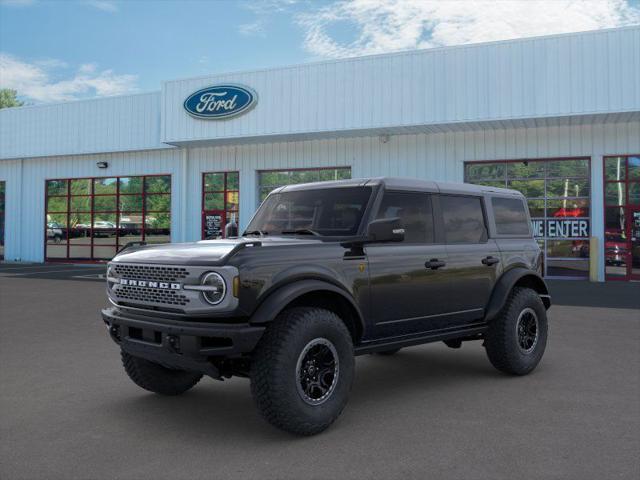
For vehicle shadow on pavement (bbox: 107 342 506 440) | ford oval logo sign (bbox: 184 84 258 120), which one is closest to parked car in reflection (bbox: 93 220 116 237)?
ford oval logo sign (bbox: 184 84 258 120)

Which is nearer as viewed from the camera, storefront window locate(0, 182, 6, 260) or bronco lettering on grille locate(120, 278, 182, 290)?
bronco lettering on grille locate(120, 278, 182, 290)

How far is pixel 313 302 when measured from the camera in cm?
473

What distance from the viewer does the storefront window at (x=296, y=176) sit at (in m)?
21.4

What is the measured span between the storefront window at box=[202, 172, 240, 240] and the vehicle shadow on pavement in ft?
53.8

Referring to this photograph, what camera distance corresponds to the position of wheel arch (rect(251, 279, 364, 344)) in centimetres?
422

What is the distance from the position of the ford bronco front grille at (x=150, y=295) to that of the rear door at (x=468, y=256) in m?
2.50

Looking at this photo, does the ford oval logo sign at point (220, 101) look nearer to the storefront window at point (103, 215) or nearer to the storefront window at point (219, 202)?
the storefront window at point (219, 202)

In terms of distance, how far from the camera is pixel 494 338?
20.1 ft

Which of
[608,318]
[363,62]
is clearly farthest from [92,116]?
[608,318]

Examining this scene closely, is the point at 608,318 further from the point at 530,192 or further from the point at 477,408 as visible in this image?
the point at 530,192

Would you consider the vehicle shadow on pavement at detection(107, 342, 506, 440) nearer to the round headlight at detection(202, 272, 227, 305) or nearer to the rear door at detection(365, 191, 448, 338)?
the rear door at detection(365, 191, 448, 338)

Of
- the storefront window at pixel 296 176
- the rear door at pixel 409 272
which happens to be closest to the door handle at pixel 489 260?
the rear door at pixel 409 272

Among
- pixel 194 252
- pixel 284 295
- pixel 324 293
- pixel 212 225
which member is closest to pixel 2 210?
pixel 212 225

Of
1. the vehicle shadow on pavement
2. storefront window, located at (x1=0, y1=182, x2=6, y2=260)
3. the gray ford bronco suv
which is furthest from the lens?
storefront window, located at (x1=0, y1=182, x2=6, y2=260)
